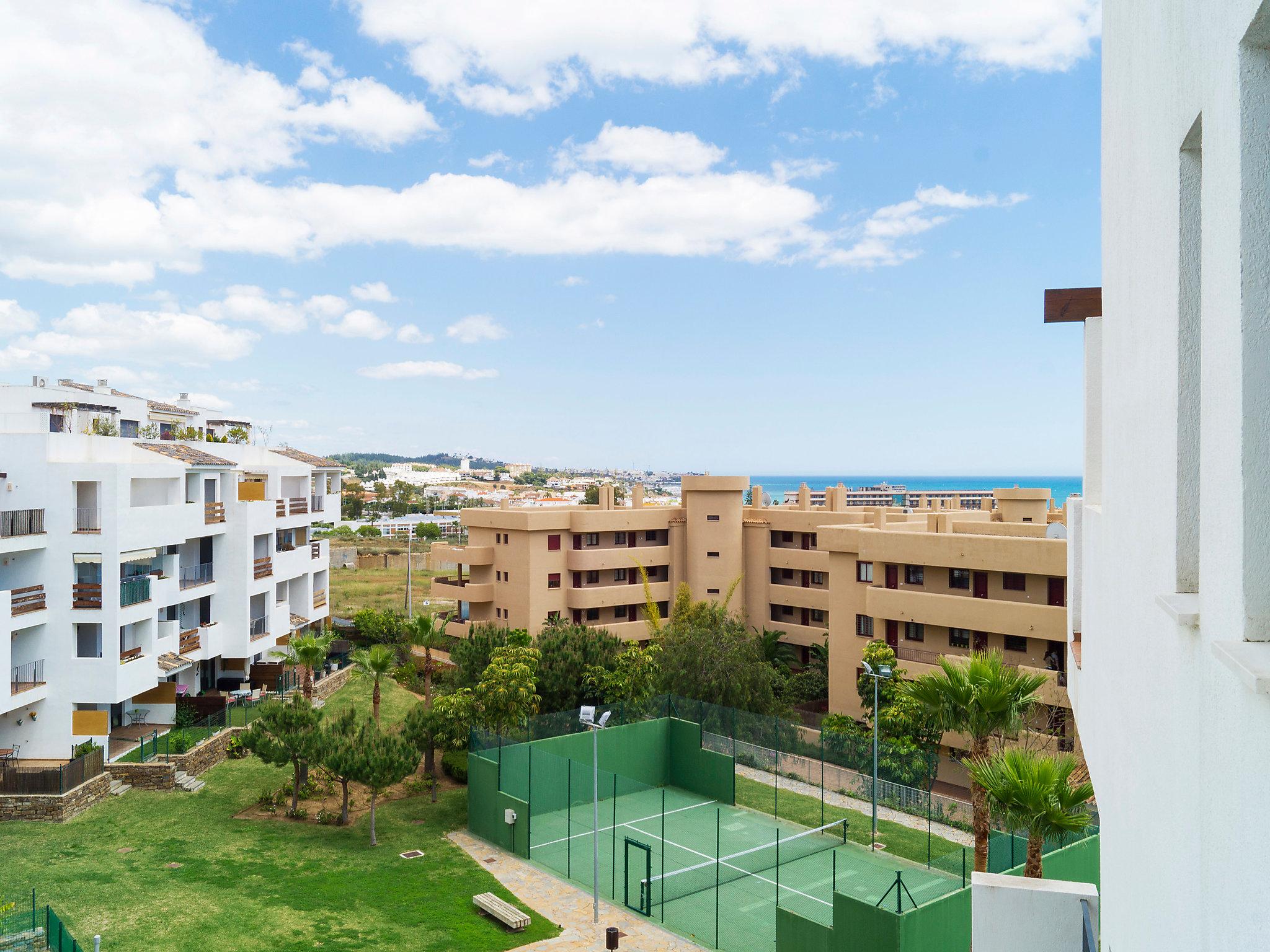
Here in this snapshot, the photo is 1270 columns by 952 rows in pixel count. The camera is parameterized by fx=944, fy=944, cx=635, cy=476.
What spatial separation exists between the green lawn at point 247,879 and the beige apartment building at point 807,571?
19152mm

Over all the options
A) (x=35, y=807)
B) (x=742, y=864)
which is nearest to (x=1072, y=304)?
(x=742, y=864)

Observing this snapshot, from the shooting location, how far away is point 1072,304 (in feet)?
31.0

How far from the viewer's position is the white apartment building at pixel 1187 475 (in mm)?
2715

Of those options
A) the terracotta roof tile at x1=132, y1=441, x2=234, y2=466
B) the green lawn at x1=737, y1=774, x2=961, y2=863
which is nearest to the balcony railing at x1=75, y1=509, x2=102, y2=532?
the terracotta roof tile at x1=132, y1=441, x2=234, y2=466

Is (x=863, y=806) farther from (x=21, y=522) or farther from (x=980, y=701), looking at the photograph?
(x=21, y=522)

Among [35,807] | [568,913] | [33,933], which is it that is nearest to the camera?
[33,933]

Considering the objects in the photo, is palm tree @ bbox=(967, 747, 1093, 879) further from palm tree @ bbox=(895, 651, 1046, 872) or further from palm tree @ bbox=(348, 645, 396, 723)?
palm tree @ bbox=(348, 645, 396, 723)

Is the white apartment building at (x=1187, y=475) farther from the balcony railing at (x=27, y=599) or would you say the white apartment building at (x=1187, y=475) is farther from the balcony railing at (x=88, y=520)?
the balcony railing at (x=88, y=520)

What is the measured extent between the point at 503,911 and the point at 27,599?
65.8ft

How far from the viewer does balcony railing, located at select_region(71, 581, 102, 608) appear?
A: 3244 centimetres

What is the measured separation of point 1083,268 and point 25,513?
17994 centimetres

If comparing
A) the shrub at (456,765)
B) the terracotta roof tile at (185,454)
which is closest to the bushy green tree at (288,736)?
the shrub at (456,765)

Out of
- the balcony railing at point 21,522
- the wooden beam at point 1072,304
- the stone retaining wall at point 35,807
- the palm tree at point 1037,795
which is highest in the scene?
the wooden beam at point 1072,304

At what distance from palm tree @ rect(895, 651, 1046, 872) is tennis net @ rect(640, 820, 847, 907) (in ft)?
23.9
